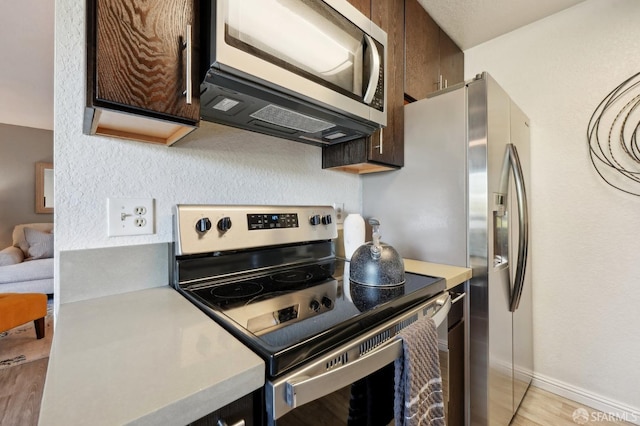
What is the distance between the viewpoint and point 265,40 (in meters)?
0.75

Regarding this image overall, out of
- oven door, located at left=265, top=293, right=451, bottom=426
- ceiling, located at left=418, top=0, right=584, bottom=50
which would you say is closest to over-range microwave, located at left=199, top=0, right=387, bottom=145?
oven door, located at left=265, top=293, right=451, bottom=426

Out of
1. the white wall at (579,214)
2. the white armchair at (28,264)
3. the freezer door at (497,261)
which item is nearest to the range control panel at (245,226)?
the freezer door at (497,261)

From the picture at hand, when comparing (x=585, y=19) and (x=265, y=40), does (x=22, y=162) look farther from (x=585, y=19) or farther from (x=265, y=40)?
(x=585, y=19)

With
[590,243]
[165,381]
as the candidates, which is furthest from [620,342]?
[165,381]

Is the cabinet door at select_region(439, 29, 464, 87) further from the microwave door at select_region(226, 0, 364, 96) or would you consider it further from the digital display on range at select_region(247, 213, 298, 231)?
the digital display on range at select_region(247, 213, 298, 231)

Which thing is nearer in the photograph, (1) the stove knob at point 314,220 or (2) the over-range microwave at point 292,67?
(2) the over-range microwave at point 292,67

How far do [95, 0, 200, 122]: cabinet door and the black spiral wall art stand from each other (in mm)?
1996

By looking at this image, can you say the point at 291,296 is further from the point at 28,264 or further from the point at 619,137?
the point at 28,264

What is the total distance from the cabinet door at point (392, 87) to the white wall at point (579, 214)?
0.95 m

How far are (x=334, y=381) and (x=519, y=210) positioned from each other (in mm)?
1311

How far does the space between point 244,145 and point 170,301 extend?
646 millimetres

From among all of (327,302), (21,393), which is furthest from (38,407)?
(327,302)

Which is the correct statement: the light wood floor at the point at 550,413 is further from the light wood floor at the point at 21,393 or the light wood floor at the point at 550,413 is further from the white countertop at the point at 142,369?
the light wood floor at the point at 21,393

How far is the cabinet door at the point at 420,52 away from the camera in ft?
4.74
